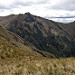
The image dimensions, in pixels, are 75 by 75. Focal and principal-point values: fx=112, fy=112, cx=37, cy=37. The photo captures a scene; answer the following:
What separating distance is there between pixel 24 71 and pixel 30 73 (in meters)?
0.51

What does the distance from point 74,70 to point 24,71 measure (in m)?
4.37

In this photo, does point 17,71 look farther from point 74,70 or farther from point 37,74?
point 74,70

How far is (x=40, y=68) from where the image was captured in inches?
382

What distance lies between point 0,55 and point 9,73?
39.3ft

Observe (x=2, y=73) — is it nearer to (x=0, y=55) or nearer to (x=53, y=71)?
(x=53, y=71)

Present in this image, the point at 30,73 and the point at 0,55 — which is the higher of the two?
the point at 30,73

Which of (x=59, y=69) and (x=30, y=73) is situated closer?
(x=30, y=73)

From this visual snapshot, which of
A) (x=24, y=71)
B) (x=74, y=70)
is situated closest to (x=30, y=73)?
(x=24, y=71)

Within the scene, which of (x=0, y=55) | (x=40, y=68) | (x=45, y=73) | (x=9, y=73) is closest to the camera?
(x=9, y=73)

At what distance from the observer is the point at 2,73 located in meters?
8.25

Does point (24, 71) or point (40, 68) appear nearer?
point (24, 71)

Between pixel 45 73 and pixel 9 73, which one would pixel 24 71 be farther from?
pixel 45 73

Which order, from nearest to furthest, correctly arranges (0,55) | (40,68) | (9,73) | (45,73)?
1. (9,73)
2. (45,73)
3. (40,68)
4. (0,55)

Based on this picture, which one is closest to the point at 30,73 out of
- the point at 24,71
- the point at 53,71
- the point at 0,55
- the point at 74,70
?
the point at 24,71
